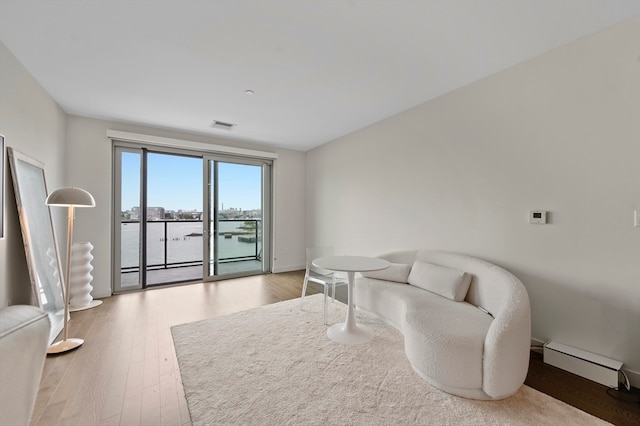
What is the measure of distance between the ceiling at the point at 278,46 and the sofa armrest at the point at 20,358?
191cm

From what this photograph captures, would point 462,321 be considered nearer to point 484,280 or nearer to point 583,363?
point 484,280

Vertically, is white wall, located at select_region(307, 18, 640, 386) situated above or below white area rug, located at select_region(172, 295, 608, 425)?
above

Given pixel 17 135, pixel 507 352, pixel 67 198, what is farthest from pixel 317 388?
pixel 17 135

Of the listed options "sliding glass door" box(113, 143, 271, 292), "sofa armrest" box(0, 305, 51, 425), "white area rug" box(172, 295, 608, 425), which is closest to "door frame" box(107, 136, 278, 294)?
"sliding glass door" box(113, 143, 271, 292)

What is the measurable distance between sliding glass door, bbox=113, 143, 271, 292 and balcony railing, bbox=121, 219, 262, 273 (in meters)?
0.02

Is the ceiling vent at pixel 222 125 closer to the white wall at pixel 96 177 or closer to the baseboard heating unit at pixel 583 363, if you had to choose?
the white wall at pixel 96 177

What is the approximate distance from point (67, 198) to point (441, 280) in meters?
3.54

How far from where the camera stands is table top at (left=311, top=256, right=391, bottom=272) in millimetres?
2449

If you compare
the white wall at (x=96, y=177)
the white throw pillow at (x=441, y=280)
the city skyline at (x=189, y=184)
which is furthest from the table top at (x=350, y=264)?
the white wall at (x=96, y=177)

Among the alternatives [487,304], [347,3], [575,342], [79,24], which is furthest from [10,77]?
[575,342]

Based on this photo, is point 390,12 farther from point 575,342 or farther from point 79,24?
point 575,342

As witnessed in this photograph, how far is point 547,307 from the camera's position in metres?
2.29

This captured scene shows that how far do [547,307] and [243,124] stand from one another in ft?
13.8

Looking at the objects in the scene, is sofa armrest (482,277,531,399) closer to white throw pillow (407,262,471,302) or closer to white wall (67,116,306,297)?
white throw pillow (407,262,471,302)
